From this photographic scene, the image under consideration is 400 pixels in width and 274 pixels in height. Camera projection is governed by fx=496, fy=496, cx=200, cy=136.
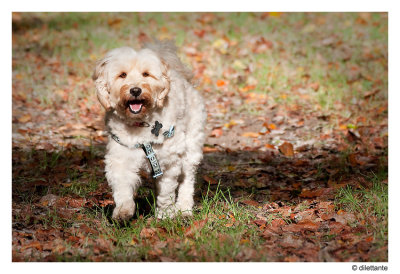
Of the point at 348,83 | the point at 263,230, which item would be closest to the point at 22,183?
the point at 263,230

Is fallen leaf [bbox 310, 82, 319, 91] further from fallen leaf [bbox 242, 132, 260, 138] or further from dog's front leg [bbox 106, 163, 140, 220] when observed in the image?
dog's front leg [bbox 106, 163, 140, 220]

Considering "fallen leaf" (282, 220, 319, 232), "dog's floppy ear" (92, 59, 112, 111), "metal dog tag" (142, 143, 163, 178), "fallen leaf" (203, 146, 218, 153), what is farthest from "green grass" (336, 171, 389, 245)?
"fallen leaf" (203, 146, 218, 153)

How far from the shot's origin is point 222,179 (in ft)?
21.5

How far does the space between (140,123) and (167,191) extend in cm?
80

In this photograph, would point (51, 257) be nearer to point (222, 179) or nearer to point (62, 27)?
point (222, 179)

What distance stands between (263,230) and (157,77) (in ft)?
5.92

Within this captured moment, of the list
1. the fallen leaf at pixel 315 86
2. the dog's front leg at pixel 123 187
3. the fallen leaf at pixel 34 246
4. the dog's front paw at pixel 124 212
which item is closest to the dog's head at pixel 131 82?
the dog's front leg at pixel 123 187

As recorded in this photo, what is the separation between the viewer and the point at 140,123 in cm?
498

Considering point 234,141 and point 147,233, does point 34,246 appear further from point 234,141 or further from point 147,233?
point 234,141

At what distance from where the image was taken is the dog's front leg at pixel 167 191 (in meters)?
5.22

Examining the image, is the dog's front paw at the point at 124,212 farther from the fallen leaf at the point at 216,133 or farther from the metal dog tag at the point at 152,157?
the fallen leaf at the point at 216,133

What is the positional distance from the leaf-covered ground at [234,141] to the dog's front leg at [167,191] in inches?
7.1

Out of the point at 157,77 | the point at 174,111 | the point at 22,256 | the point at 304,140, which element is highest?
the point at 157,77

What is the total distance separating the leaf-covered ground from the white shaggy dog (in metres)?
0.35
